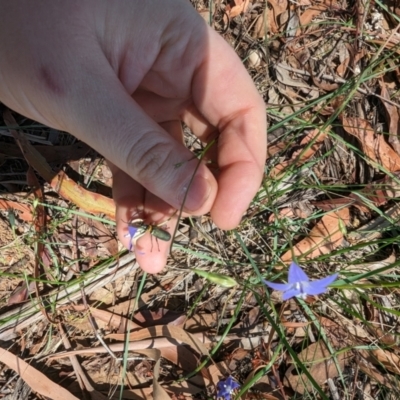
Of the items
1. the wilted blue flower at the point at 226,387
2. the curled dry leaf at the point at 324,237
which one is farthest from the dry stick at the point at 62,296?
the curled dry leaf at the point at 324,237

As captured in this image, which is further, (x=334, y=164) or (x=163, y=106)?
(x=334, y=164)

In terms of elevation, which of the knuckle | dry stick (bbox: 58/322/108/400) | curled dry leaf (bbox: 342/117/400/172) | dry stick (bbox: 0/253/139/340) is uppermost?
the knuckle

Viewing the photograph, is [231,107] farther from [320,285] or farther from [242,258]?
[320,285]

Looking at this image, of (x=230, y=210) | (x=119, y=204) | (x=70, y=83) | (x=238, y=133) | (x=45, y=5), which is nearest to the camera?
(x=70, y=83)

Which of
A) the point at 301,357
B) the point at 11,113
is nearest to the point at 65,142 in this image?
the point at 11,113

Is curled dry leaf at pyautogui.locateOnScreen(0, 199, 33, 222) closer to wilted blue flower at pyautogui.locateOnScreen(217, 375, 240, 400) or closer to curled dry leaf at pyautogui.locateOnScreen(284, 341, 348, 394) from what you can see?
wilted blue flower at pyautogui.locateOnScreen(217, 375, 240, 400)

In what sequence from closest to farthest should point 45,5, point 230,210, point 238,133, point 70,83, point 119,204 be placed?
1. point 70,83
2. point 45,5
3. point 230,210
4. point 238,133
5. point 119,204

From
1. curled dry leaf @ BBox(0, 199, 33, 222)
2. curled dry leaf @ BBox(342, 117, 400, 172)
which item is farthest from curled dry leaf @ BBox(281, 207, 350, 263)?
curled dry leaf @ BBox(0, 199, 33, 222)

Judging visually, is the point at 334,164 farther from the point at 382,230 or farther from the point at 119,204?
the point at 119,204
